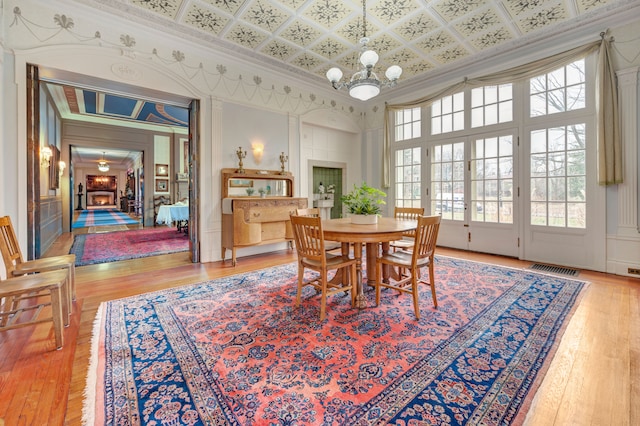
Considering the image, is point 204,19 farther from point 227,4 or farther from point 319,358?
point 319,358

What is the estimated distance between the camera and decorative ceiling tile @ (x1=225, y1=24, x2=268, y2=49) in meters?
4.10

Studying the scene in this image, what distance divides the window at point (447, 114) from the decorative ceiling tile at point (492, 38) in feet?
3.15

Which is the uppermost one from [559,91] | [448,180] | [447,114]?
[447,114]

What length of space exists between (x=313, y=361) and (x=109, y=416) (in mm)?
1087

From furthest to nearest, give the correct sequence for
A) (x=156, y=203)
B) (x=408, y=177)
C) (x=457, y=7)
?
(x=156, y=203) < (x=408, y=177) < (x=457, y=7)

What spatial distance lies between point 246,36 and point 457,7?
9.68 ft

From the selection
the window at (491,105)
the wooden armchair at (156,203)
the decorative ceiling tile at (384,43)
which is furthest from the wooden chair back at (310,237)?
the wooden armchair at (156,203)

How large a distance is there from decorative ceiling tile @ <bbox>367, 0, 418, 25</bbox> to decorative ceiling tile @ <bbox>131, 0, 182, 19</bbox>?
8.22ft

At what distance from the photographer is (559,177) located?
4.25m

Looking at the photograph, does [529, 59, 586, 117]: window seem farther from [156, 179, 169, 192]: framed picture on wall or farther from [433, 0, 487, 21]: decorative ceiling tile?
[156, 179, 169, 192]: framed picture on wall

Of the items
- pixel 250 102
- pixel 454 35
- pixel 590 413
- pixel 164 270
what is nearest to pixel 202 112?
pixel 250 102

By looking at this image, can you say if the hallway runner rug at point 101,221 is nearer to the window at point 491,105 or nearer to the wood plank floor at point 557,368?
the wood plank floor at point 557,368

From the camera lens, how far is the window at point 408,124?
6074mm

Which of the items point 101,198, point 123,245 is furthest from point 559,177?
point 101,198
